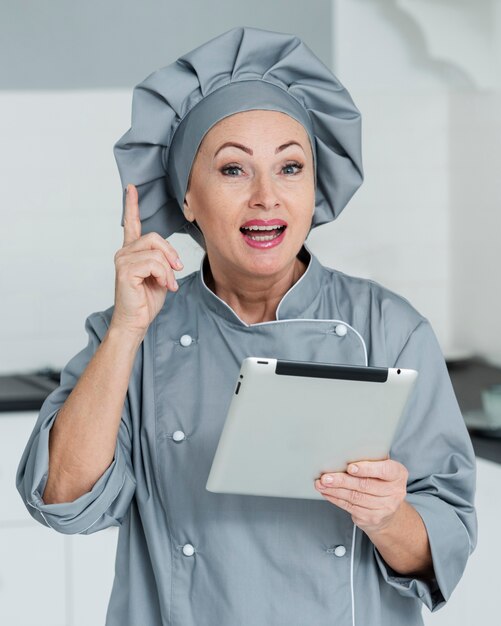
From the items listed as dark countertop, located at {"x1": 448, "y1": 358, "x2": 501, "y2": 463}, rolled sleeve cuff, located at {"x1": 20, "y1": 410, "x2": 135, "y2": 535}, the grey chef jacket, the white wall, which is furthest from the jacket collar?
the white wall

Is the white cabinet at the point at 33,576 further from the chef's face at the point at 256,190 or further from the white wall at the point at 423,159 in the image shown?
the chef's face at the point at 256,190

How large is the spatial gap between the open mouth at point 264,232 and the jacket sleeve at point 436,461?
0.75ft

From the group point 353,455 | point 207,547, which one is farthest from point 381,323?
point 207,547

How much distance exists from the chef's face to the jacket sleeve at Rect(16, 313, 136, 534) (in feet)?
0.75

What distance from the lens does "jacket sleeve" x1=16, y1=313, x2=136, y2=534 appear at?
1335mm

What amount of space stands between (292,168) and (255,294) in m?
0.19

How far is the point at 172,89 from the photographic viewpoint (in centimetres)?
146

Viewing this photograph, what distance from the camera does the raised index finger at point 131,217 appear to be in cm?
140

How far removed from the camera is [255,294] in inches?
57.7

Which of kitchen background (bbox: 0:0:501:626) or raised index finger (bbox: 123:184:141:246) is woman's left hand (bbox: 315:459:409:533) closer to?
raised index finger (bbox: 123:184:141:246)

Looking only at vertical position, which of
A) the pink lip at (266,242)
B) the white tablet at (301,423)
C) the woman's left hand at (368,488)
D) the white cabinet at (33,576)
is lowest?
the white cabinet at (33,576)

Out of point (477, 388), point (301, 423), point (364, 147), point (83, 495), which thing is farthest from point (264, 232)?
point (364, 147)

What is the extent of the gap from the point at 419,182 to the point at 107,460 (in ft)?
7.81

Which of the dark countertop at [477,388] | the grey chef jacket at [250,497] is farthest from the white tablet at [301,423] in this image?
the dark countertop at [477,388]
